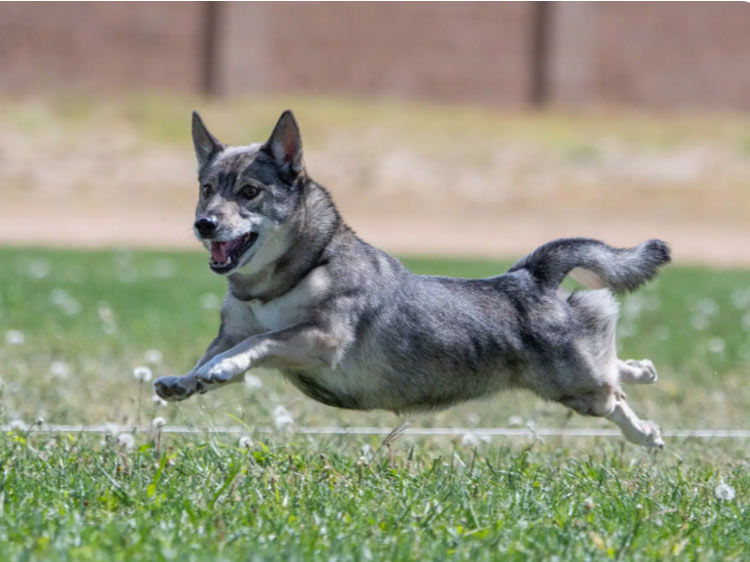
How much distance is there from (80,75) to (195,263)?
1561cm

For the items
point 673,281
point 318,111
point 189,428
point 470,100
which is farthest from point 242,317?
point 470,100

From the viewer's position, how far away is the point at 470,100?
106ft

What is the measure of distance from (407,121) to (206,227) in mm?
25338

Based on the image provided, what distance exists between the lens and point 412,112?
3100cm

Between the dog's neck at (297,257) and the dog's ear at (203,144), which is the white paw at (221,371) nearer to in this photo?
the dog's neck at (297,257)

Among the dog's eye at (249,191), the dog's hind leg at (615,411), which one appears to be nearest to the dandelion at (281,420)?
the dog's eye at (249,191)

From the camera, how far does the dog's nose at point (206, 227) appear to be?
5.00 metres

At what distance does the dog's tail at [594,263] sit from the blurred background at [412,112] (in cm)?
1621

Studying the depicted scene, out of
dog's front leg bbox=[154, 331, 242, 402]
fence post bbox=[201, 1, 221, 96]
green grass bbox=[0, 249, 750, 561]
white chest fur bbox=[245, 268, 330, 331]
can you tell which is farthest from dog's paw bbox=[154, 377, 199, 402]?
fence post bbox=[201, 1, 221, 96]

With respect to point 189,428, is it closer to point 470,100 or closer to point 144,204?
point 144,204

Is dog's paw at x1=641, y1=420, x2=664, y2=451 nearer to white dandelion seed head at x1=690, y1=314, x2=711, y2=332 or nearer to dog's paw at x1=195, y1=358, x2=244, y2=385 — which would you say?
dog's paw at x1=195, y1=358, x2=244, y2=385

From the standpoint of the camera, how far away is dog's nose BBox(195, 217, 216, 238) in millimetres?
5004

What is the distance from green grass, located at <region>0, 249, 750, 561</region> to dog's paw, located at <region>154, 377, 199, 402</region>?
236 millimetres

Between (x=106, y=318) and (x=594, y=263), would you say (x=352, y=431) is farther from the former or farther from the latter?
(x=106, y=318)
